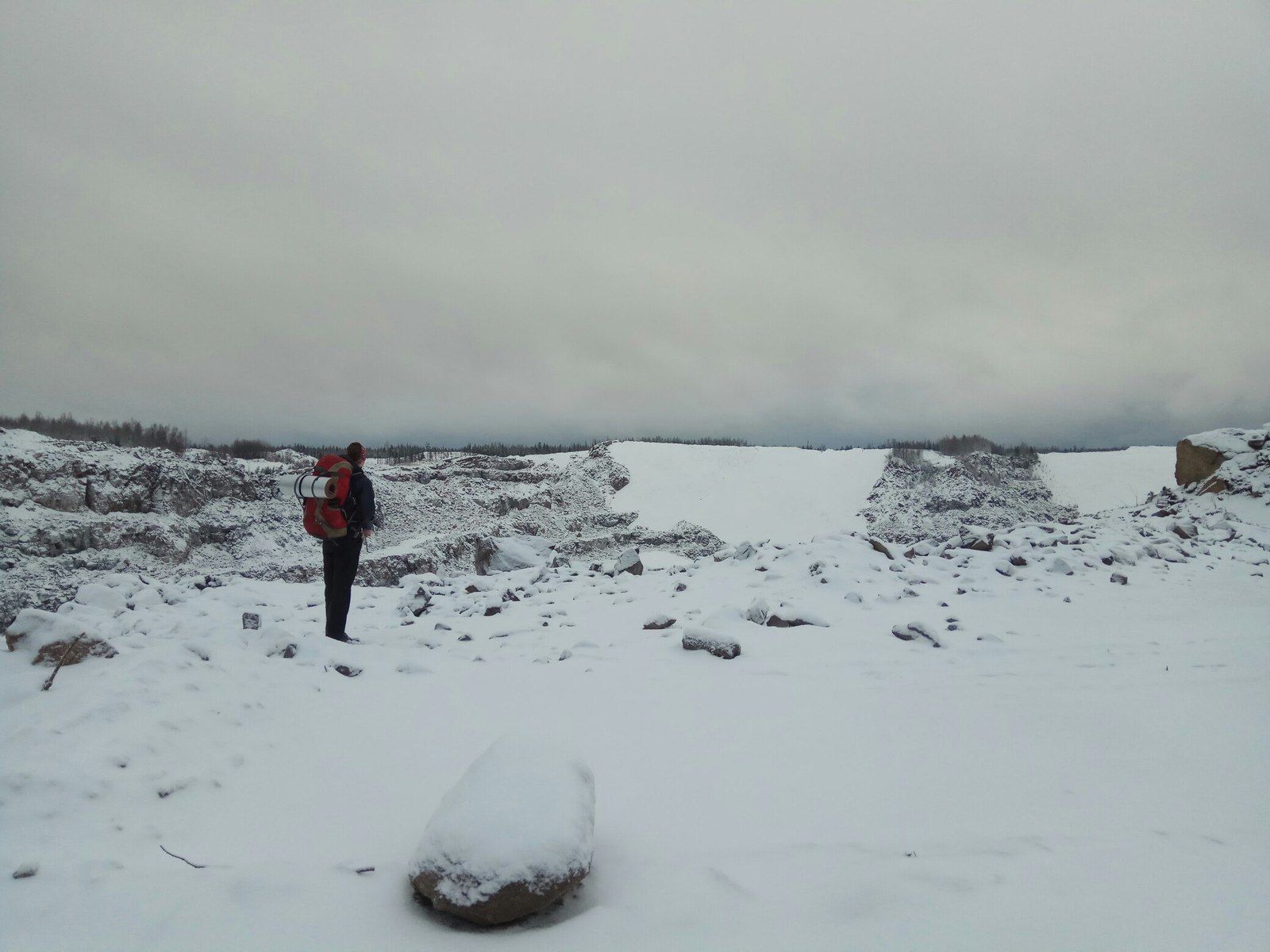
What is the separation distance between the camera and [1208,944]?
1.66 m

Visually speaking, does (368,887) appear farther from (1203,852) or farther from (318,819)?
(1203,852)

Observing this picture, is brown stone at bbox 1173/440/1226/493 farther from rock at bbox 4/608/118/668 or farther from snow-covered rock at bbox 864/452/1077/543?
rock at bbox 4/608/118/668

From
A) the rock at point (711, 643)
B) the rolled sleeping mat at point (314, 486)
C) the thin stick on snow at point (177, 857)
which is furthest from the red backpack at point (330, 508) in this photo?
the thin stick on snow at point (177, 857)

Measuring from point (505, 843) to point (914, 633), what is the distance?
436cm

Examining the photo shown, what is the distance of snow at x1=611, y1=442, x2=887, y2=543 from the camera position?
22172mm

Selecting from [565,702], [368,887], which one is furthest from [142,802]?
[565,702]

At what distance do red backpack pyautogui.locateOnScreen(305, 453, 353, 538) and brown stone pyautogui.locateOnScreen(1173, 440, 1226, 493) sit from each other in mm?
18882

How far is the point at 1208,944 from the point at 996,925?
0.53 meters

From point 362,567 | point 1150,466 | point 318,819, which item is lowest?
point 362,567

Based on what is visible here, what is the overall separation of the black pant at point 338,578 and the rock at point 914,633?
4.81m

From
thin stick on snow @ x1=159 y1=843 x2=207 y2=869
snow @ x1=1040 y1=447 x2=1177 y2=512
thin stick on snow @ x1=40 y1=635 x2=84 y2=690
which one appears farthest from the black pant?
snow @ x1=1040 y1=447 x2=1177 y2=512

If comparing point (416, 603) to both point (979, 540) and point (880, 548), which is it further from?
point (979, 540)

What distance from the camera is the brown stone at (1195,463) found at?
50.4ft

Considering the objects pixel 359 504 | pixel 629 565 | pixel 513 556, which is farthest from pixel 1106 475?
pixel 359 504
